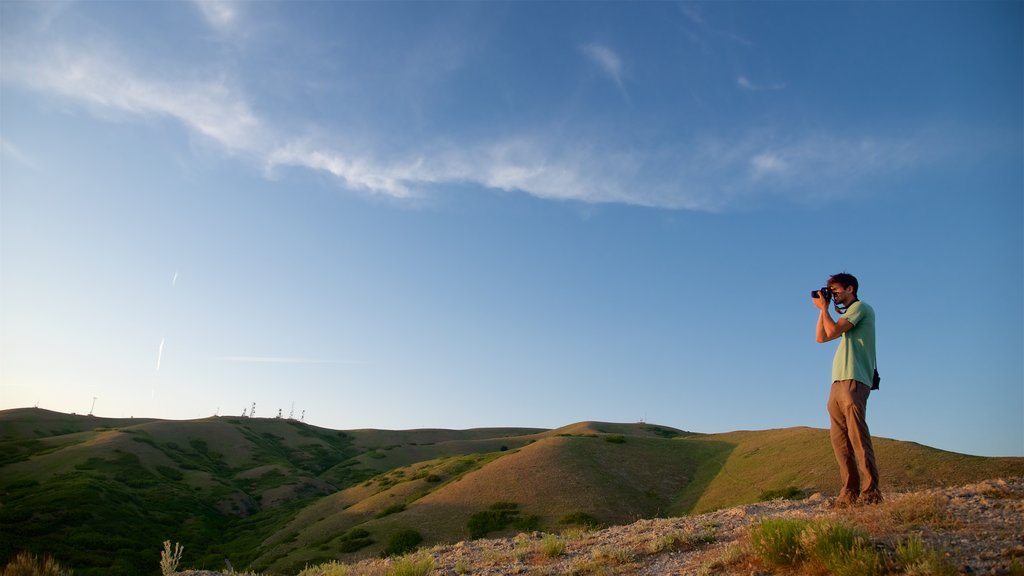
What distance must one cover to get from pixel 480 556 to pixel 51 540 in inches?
1476

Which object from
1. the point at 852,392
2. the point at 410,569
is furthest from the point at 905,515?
the point at 410,569

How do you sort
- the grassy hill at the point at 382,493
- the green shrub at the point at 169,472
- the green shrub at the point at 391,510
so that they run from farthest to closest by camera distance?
1. the green shrub at the point at 169,472
2. the green shrub at the point at 391,510
3. the grassy hill at the point at 382,493

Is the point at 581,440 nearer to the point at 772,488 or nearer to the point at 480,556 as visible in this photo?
the point at 772,488

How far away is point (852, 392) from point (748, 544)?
3468 millimetres

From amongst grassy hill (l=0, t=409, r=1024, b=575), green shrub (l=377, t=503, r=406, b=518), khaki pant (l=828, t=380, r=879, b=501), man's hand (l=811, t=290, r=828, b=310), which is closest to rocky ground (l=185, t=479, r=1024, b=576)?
khaki pant (l=828, t=380, r=879, b=501)

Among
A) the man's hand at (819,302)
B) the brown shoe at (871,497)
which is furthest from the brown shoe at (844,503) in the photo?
the man's hand at (819,302)

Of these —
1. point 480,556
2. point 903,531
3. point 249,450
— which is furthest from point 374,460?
point 903,531

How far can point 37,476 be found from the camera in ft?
182

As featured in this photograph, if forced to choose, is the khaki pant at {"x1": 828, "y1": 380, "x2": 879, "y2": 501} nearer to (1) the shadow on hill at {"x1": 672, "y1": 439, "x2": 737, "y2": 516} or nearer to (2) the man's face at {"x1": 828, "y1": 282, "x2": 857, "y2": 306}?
(2) the man's face at {"x1": 828, "y1": 282, "x2": 857, "y2": 306}

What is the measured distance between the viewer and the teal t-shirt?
387 inches

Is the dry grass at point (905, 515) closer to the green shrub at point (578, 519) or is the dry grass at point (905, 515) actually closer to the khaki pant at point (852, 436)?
the khaki pant at point (852, 436)

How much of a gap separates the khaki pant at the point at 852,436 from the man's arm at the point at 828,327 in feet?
2.82

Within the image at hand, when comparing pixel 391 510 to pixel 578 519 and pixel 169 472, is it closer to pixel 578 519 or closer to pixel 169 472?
pixel 578 519

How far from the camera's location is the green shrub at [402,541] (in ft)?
92.6
